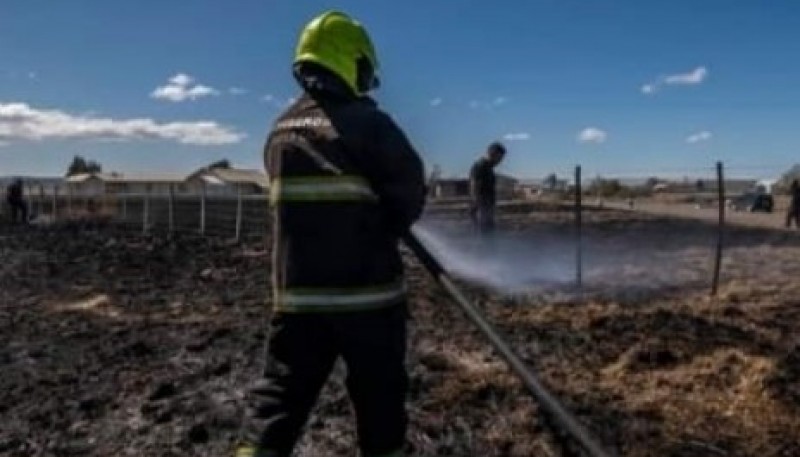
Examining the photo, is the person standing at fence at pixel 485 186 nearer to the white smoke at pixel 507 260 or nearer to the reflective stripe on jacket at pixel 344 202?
the white smoke at pixel 507 260

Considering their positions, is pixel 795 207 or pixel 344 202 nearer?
pixel 344 202

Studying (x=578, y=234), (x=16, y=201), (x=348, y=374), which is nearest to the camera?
(x=348, y=374)

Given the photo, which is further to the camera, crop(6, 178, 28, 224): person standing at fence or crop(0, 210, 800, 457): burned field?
crop(6, 178, 28, 224): person standing at fence

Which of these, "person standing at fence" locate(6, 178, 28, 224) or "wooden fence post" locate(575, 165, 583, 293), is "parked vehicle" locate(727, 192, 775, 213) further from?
"wooden fence post" locate(575, 165, 583, 293)

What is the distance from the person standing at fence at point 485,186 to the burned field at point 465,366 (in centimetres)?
121

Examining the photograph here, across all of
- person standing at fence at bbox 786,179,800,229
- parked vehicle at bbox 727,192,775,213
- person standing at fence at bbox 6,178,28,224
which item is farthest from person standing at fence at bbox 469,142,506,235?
parked vehicle at bbox 727,192,775,213

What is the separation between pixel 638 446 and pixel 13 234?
23082 mm

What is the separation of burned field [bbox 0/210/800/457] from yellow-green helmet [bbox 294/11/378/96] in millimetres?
2315

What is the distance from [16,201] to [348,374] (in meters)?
33.3

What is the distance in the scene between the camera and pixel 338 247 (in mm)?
3889

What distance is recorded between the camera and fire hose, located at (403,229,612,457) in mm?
3756

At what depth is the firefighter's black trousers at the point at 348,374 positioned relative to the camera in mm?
3900

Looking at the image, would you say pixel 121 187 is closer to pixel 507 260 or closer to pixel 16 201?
pixel 16 201

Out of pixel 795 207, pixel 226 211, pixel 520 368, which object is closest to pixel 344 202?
pixel 520 368
